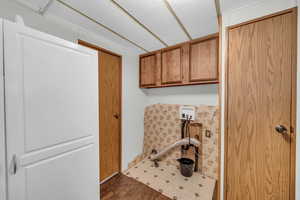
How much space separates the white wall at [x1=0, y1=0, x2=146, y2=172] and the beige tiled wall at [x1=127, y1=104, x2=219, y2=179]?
0.60 feet

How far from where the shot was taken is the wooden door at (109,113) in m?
1.75

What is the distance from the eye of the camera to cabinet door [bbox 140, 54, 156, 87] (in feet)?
7.37

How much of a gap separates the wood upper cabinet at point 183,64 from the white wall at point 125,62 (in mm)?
241

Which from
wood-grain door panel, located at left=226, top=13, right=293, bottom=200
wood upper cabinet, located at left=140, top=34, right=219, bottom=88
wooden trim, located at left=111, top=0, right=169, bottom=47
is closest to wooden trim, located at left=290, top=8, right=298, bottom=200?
wood-grain door panel, located at left=226, top=13, right=293, bottom=200

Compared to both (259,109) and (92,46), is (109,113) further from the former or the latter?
(259,109)

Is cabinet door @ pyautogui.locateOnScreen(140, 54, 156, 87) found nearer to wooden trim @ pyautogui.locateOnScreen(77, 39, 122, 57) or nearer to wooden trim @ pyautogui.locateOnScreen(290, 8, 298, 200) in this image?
wooden trim @ pyautogui.locateOnScreen(77, 39, 122, 57)

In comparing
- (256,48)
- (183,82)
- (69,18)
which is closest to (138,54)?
(183,82)

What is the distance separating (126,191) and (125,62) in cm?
196

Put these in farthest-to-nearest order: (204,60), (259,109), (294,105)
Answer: (204,60)
(259,109)
(294,105)

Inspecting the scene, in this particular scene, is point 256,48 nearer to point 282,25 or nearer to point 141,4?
point 282,25

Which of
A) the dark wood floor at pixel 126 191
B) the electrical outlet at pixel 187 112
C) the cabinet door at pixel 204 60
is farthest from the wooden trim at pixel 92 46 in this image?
the dark wood floor at pixel 126 191

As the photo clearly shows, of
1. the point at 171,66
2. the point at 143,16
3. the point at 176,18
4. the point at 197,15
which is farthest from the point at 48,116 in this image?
the point at 171,66

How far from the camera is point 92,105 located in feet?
3.30

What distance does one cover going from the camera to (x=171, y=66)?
2045mm
